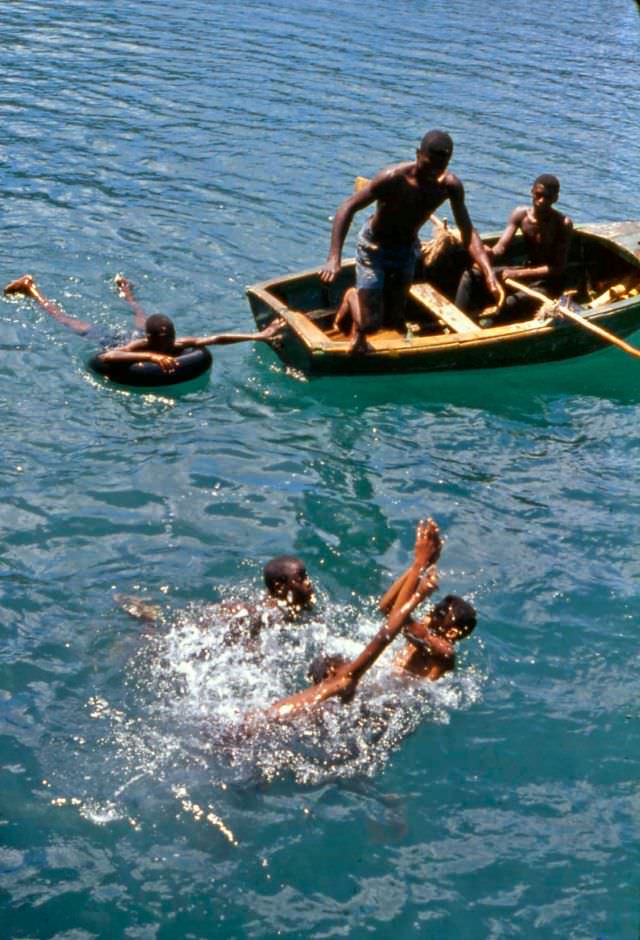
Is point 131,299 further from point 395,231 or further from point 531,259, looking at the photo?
point 531,259

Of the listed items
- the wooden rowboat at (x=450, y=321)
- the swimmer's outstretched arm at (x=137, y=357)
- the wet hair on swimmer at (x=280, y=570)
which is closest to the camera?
the wet hair on swimmer at (x=280, y=570)

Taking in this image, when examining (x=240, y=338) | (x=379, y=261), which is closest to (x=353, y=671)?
(x=240, y=338)

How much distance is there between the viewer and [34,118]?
16891mm

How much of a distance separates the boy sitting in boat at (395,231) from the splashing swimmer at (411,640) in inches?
157

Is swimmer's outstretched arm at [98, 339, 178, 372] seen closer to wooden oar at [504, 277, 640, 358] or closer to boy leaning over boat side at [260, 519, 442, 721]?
wooden oar at [504, 277, 640, 358]

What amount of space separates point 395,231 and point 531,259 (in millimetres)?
2295

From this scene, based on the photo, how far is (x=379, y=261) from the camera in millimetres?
11117

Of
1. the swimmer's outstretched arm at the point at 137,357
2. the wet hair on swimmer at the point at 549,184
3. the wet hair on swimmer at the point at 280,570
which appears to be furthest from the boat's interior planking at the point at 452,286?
the wet hair on swimmer at the point at 280,570

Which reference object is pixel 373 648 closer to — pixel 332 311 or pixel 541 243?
pixel 332 311

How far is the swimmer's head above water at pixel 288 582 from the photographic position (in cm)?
729

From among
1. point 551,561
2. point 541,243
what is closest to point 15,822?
point 551,561

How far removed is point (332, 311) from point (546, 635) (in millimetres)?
4971

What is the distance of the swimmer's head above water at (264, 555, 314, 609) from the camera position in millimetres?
7289

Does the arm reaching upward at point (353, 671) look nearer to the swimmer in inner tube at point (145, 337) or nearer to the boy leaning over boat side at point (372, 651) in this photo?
the boy leaning over boat side at point (372, 651)
